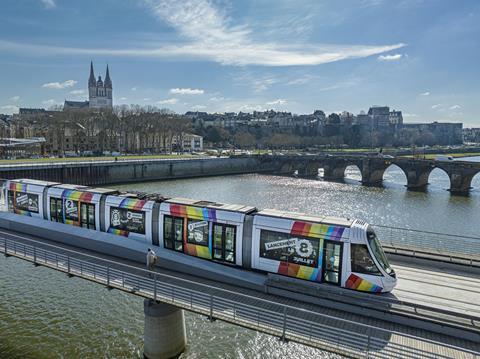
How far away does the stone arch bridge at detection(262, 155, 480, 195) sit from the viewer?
5981cm

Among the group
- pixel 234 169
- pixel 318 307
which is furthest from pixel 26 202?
pixel 234 169

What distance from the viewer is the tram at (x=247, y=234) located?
39.9ft

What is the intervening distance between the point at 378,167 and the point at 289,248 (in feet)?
207

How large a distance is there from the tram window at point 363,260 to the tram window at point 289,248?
3.98 ft

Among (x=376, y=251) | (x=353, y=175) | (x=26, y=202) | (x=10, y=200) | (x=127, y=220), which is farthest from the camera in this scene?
(x=353, y=175)

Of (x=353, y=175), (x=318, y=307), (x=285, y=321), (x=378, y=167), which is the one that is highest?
(x=285, y=321)

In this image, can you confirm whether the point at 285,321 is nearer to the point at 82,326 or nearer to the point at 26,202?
the point at 82,326

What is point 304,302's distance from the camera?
40.3 feet

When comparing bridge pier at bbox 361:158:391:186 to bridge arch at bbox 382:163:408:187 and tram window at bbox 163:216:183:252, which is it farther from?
tram window at bbox 163:216:183:252

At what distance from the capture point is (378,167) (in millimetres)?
71312

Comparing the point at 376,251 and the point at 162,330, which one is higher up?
the point at 376,251

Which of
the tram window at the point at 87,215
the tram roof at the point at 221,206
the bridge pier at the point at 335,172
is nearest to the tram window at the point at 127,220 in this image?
the tram window at the point at 87,215

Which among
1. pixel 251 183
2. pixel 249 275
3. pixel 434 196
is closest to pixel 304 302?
pixel 249 275

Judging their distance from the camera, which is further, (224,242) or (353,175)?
(353,175)
